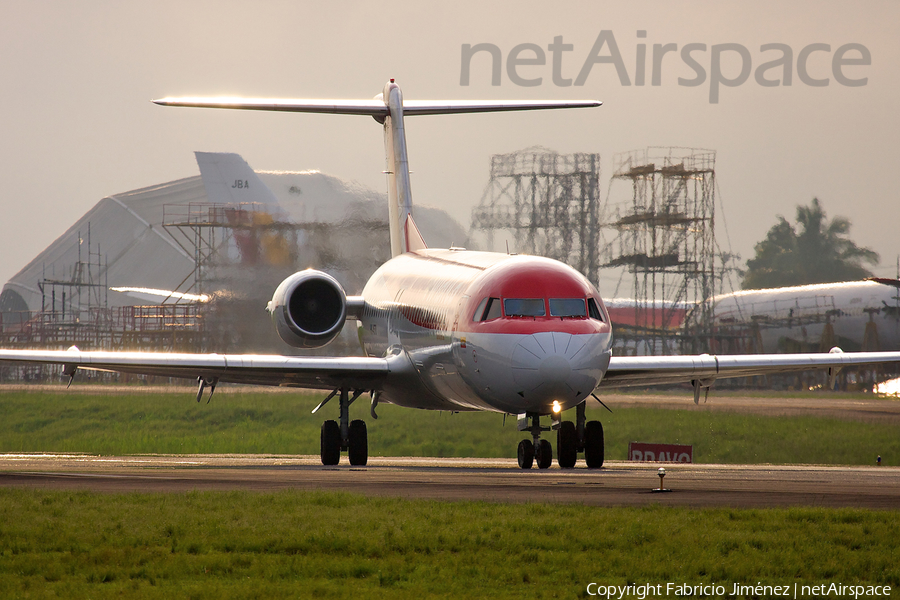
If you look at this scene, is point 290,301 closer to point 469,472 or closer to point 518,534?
point 469,472

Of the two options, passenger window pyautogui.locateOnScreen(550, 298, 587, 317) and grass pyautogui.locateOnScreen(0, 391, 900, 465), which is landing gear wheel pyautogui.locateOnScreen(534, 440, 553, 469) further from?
grass pyautogui.locateOnScreen(0, 391, 900, 465)

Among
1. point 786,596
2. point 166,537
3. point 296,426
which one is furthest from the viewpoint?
point 296,426

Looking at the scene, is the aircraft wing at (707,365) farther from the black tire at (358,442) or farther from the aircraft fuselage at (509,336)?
the black tire at (358,442)

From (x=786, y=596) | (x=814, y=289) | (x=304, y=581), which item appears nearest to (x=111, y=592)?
(x=304, y=581)

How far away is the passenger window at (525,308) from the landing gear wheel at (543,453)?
96.9 inches

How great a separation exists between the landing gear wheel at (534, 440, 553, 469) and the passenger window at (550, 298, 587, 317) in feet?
8.03

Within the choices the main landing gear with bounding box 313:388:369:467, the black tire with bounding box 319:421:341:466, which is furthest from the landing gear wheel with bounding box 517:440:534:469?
the black tire with bounding box 319:421:341:466

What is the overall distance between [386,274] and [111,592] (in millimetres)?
19639

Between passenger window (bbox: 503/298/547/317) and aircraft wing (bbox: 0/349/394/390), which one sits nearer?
passenger window (bbox: 503/298/547/317)

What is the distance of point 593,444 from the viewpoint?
2223 cm

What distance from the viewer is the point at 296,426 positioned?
131ft

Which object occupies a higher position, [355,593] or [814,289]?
[814,289]

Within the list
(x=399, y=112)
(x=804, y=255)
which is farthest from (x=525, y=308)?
(x=804, y=255)

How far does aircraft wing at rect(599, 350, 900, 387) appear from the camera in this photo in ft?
74.2
